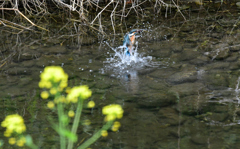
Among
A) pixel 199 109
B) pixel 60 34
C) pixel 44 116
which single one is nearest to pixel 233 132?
pixel 199 109

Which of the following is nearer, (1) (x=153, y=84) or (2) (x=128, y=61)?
(1) (x=153, y=84)

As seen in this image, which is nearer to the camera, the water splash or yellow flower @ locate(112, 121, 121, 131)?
yellow flower @ locate(112, 121, 121, 131)

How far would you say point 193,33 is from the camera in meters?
5.25

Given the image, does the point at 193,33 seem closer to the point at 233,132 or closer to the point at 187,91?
the point at 187,91

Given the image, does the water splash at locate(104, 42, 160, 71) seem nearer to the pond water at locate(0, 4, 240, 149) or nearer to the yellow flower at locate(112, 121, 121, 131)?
the pond water at locate(0, 4, 240, 149)

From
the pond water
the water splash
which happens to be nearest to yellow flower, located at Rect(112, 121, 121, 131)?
the pond water

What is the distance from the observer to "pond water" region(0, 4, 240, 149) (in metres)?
2.79

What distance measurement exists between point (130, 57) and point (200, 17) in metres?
2.16

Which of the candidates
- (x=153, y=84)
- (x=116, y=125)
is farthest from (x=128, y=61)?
(x=116, y=125)

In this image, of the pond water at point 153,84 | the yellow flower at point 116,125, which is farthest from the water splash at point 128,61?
the yellow flower at point 116,125

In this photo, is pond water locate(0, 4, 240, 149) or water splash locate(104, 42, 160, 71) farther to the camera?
water splash locate(104, 42, 160, 71)

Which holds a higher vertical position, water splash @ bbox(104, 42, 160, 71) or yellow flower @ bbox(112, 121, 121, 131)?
water splash @ bbox(104, 42, 160, 71)

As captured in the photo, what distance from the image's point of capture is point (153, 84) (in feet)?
12.3

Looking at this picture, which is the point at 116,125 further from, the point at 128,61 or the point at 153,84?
the point at 128,61
